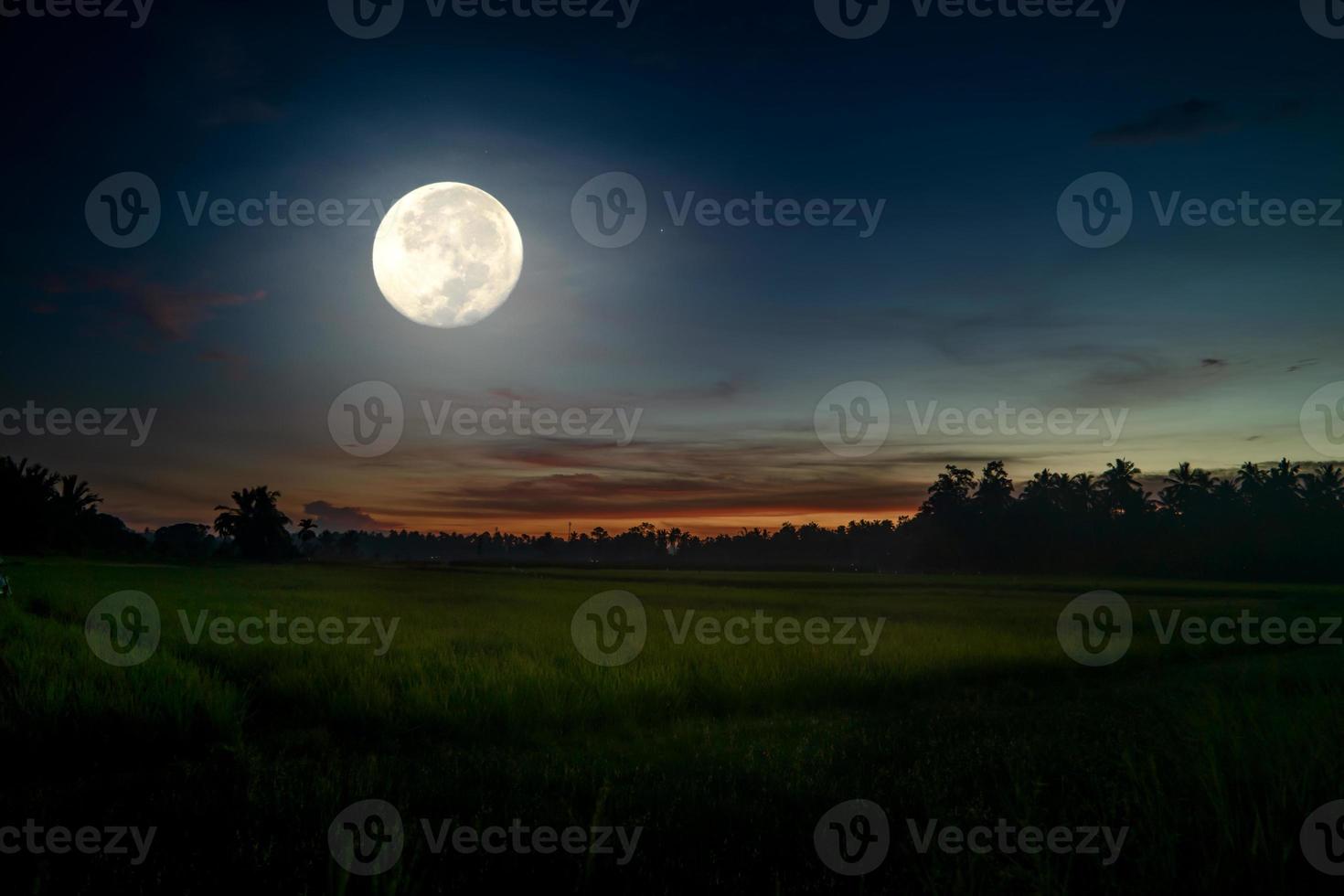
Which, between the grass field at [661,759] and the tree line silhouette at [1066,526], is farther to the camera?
the tree line silhouette at [1066,526]

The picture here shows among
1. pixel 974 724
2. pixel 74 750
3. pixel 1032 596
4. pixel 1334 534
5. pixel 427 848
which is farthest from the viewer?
pixel 1334 534

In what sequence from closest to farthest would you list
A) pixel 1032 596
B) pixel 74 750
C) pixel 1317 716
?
pixel 1317 716
pixel 74 750
pixel 1032 596

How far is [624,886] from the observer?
414cm

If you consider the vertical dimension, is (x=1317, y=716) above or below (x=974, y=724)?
above

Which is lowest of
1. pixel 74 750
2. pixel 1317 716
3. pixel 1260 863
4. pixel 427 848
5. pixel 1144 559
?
pixel 74 750

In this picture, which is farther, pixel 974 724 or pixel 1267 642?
pixel 1267 642

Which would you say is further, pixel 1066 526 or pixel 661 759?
pixel 1066 526

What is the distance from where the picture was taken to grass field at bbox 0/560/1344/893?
4223 mm

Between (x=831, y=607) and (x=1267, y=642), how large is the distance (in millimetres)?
15309

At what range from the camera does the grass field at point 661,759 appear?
4.22 metres

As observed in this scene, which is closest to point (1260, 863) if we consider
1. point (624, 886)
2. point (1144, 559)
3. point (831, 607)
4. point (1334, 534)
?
point (624, 886)

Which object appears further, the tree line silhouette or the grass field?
the tree line silhouette

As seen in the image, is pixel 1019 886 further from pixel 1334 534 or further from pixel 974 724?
pixel 1334 534

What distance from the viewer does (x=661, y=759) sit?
7008 mm
